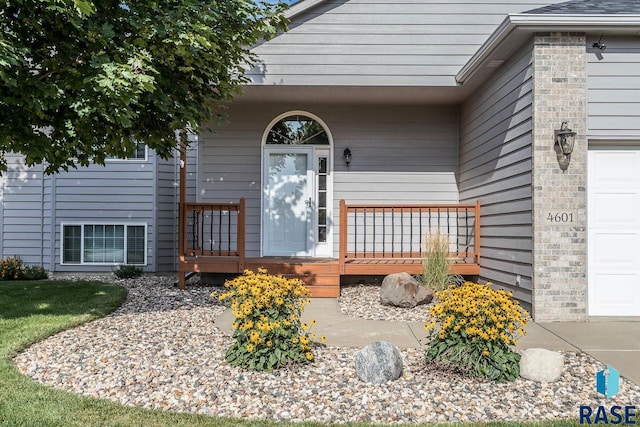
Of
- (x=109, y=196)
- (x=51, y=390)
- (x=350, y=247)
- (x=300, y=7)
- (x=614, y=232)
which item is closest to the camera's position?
(x=51, y=390)

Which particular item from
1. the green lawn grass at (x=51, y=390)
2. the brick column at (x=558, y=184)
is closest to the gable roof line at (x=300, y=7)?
the brick column at (x=558, y=184)

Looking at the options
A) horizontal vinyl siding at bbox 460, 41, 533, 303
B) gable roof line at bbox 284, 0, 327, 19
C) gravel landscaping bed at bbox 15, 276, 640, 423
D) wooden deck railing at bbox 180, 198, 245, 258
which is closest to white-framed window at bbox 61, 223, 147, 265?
wooden deck railing at bbox 180, 198, 245, 258

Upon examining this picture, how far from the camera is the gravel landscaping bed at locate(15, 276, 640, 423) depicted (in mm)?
2486

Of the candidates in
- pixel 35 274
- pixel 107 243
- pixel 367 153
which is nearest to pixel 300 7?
pixel 367 153

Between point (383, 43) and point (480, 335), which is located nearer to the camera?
point (480, 335)

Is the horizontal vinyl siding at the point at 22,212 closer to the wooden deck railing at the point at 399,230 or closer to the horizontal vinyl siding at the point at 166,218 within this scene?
the horizontal vinyl siding at the point at 166,218

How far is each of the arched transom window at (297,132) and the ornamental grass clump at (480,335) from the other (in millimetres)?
4692

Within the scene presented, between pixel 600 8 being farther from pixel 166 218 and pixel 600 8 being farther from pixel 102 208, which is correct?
pixel 102 208

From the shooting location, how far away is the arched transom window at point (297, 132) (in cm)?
719

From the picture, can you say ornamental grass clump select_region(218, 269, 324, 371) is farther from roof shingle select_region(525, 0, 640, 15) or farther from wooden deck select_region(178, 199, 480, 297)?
roof shingle select_region(525, 0, 640, 15)

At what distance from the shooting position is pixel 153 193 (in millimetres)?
8477

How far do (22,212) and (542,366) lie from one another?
964 cm

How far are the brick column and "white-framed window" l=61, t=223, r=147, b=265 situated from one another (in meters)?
7.07

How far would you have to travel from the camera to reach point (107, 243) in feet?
27.8
